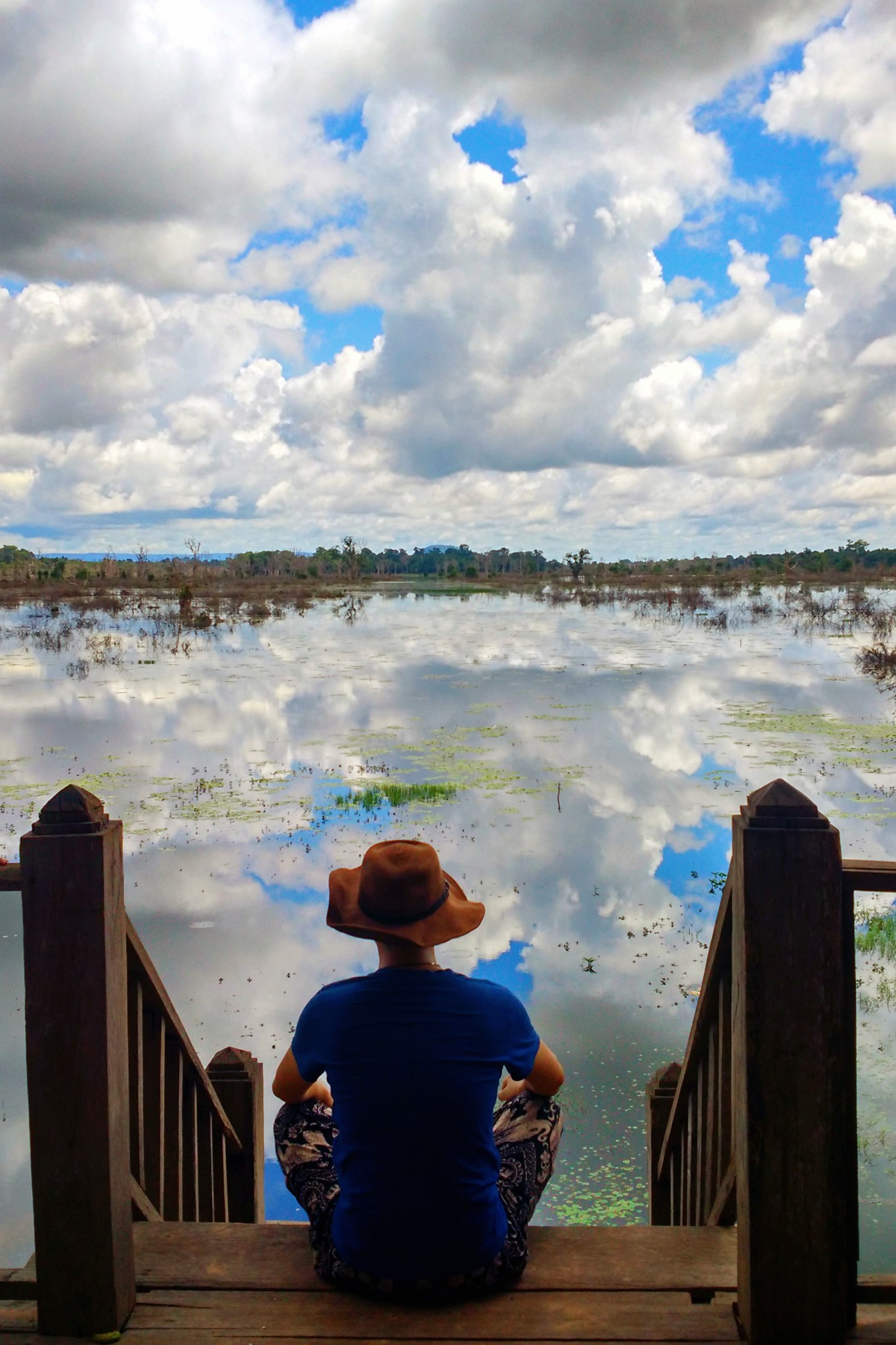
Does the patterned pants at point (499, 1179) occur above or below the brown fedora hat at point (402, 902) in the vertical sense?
Answer: below

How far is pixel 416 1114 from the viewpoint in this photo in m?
2.23

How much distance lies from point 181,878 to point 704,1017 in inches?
275

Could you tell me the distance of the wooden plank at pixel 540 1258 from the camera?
2438 mm

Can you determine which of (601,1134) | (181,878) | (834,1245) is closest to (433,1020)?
(834,1245)

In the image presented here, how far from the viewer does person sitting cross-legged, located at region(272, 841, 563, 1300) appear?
7.34 feet

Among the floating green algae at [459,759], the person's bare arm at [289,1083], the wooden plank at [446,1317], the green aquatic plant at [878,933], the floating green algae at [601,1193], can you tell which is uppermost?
the person's bare arm at [289,1083]

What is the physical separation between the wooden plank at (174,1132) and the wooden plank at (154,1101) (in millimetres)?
92

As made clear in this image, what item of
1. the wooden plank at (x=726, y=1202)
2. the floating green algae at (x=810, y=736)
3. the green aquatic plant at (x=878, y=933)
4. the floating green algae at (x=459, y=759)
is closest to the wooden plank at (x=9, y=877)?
the wooden plank at (x=726, y=1202)

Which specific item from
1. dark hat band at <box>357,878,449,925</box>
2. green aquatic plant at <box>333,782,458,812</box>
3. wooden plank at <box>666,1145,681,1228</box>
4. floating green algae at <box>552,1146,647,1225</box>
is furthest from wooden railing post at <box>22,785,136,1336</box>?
green aquatic plant at <box>333,782,458,812</box>

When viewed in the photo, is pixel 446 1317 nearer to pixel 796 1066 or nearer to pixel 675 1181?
pixel 796 1066

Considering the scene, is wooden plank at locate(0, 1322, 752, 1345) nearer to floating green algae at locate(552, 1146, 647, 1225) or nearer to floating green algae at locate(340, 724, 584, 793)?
floating green algae at locate(552, 1146, 647, 1225)

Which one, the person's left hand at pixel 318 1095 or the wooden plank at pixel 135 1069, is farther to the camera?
the person's left hand at pixel 318 1095

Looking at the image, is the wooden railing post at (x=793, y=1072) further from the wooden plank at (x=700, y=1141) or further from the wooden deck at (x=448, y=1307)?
the wooden plank at (x=700, y=1141)

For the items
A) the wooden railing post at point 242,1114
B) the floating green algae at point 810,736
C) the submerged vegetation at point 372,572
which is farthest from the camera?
the submerged vegetation at point 372,572
